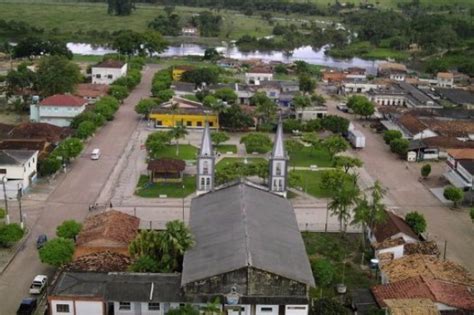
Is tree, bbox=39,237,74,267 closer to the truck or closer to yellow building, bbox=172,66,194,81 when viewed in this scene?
the truck

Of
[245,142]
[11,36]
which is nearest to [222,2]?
[11,36]

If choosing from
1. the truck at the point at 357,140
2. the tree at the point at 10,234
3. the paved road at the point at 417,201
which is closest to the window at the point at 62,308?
the tree at the point at 10,234

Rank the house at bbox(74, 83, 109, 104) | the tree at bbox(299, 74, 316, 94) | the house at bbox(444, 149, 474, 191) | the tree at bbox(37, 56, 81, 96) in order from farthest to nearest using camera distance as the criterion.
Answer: the tree at bbox(299, 74, 316, 94), the house at bbox(74, 83, 109, 104), the tree at bbox(37, 56, 81, 96), the house at bbox(444, 149, 474, 191)

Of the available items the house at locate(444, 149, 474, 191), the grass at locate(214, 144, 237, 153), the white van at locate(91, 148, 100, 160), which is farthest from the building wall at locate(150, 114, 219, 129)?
the house at locate(444, 149, 474, 191)

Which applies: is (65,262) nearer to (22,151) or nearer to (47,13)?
→ (22,151)

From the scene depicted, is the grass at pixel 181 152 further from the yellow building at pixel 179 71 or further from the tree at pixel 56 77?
the yellow building at pixel 179 71

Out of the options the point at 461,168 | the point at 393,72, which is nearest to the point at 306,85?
the point at 393,72
